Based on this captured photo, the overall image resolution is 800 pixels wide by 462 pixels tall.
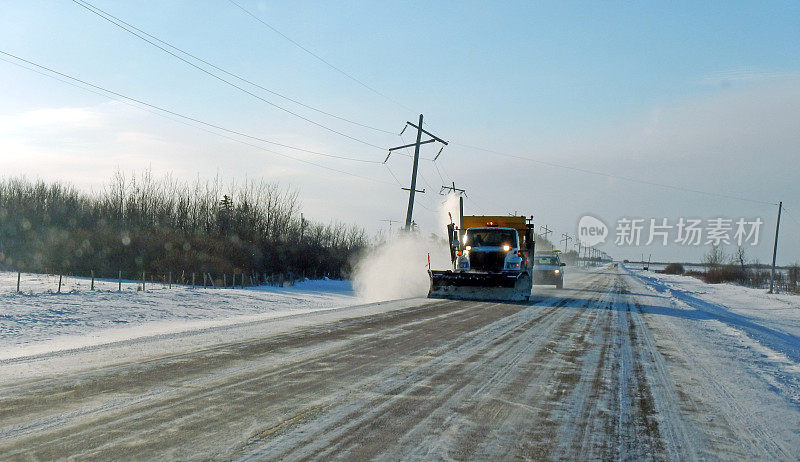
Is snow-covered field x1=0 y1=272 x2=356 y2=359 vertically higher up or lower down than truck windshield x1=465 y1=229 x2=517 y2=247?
lower down

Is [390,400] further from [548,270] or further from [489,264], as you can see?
[548,270]

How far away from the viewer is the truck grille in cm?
2086

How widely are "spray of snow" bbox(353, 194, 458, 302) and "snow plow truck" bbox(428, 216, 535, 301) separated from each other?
152 inches

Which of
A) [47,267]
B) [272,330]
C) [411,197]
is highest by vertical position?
[411,197]

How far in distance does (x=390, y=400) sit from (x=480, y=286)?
1458 centimetres

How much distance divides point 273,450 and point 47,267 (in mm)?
41879

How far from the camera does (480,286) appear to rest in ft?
66.4

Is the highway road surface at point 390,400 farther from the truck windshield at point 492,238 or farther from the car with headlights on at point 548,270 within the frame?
the car with headlights on at point 548,270

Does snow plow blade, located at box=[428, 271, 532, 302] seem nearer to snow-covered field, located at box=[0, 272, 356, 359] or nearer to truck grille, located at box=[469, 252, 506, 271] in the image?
truck grille, located at box=[469, 252, 506, 271]

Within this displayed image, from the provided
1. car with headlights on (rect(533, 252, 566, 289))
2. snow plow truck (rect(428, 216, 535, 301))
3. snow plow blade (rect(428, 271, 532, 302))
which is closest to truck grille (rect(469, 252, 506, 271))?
snow plow truck (rect(428, 216, 535, 301))

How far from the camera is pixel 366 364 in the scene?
794 cm

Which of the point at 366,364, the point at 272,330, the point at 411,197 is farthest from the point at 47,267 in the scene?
the point at 366,364

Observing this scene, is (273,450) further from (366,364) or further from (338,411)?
(366,364)

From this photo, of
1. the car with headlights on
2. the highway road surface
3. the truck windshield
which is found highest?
the truck windshield
